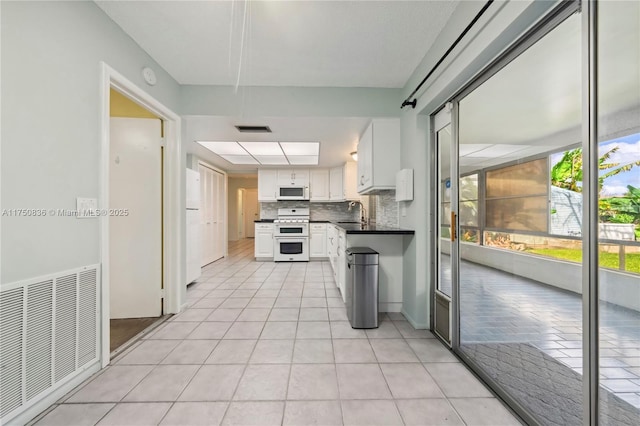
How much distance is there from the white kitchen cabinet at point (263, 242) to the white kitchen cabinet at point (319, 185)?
1.33 meters

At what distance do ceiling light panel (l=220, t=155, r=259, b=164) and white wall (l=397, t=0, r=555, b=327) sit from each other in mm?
A: 3283

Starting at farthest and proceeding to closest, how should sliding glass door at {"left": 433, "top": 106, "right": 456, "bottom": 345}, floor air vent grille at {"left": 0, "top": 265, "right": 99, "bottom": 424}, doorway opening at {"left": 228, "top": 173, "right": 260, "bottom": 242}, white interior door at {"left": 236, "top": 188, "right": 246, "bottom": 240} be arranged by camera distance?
white interior door at {"left": 236, "top": 188, "right": 246, "bottom": 240} < doorway opening at {"left": 228, "top": 173, "right": 260, "bottom": 242} < sliding glass door at {"left": 433, "top": 106, "right": 456, "bottom": 345} < floor air vent grille at {"left": 0, "top": 265, "right": 99, "bottom": 424}

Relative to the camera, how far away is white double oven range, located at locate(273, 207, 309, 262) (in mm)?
5941

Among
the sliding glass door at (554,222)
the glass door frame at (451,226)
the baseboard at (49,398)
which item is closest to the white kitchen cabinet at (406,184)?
the glass door frame at (451,226)

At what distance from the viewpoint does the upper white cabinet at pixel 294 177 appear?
6301mm

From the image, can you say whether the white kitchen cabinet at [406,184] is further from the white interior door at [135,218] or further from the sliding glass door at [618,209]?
the white interior door at [135,218]

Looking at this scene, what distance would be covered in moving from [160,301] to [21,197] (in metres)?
1.79

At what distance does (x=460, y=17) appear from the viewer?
1758 millimetres

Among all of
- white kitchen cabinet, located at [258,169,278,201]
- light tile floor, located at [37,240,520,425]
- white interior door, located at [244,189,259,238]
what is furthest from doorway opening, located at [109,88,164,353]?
white interior door, located at [244,189,259,238]

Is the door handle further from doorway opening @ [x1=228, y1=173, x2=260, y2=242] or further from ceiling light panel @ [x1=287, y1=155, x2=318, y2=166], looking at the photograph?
doorway opening @ [x1=228, y1=173, x2=260, y2=242]

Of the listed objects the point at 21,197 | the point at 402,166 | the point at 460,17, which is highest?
the point at 460,17

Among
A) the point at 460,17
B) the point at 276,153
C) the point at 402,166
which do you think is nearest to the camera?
the point at 460,17

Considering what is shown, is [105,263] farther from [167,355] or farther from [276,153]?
[276,153]

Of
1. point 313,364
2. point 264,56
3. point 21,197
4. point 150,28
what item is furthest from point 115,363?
point 264,56
